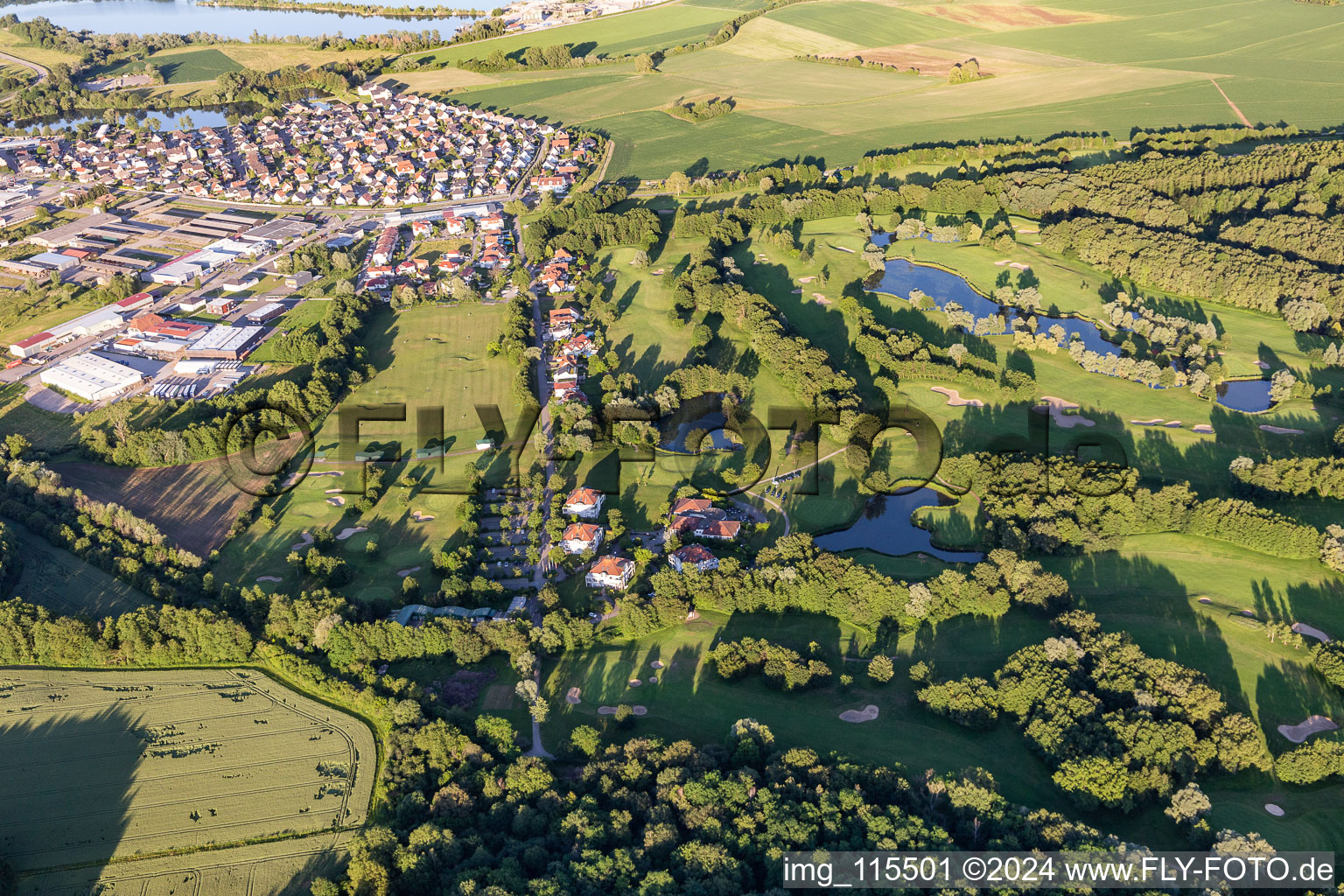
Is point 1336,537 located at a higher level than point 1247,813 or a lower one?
higher

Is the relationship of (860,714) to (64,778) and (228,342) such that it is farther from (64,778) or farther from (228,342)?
A: (228,342)

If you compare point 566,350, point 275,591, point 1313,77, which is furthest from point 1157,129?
point 275,591

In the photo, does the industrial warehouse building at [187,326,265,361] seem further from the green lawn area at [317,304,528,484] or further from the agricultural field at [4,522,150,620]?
the agricultural field at [4,522,150,620]

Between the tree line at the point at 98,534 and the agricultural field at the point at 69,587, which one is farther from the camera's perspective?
the tree line at the point at 98,534

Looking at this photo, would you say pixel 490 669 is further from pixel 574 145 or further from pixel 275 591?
pixel 574 145

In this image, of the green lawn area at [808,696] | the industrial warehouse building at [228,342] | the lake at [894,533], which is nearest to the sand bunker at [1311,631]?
the green lawn area at [808,696]

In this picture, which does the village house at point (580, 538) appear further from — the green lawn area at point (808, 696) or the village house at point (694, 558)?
the green lawn area at point (808, 696)

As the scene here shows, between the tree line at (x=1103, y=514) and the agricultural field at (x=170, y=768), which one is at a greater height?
the tree line at (x=1103, y=514)
